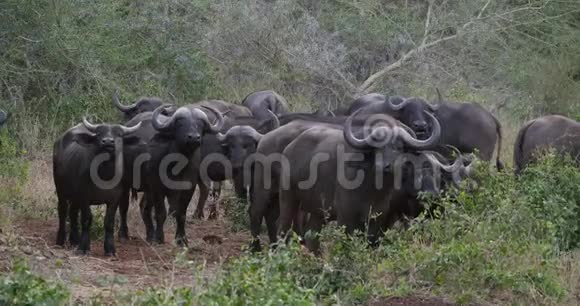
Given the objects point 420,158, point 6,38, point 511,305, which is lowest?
point 511,305

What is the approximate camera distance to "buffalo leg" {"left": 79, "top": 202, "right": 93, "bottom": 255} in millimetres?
11969

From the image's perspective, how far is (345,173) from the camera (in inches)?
418

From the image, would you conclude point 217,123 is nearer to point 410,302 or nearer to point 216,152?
point 216,152

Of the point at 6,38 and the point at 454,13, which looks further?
the point at 454,13

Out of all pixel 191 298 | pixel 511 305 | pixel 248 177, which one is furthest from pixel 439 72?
pixel 191 298

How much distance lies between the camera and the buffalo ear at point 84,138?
40.1 ft

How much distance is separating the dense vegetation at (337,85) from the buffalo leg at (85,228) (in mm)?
749

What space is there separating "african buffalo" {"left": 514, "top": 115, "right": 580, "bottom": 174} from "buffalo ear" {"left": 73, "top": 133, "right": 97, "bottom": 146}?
5479 millimetres

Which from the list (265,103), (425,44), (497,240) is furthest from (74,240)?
(425,44)

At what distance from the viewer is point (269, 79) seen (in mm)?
22969

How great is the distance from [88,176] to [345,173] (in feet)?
9.93

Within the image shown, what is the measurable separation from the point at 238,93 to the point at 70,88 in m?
4.91

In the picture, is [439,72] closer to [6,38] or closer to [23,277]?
[6,38]

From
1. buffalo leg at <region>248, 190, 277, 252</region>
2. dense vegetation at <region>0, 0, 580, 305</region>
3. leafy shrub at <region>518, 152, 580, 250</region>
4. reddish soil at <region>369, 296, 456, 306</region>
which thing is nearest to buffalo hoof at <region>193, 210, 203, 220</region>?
dense vegetation at <region>0, 0, 580, 305</region>
